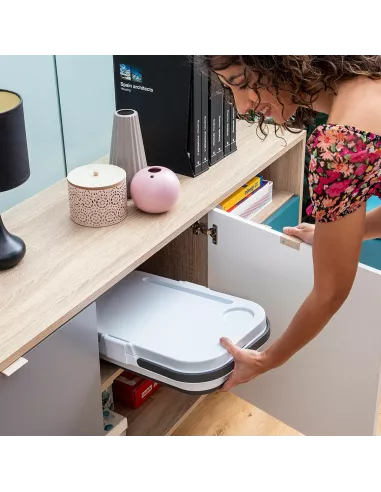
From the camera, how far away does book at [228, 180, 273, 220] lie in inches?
67.9

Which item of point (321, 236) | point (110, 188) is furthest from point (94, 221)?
point (321, 236)

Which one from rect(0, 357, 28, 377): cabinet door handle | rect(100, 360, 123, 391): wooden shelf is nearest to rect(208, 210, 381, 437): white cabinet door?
rect(100, 360, 123, 391): wooden shelf

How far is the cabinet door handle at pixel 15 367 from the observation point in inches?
42.6

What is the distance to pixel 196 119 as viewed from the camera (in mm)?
1572

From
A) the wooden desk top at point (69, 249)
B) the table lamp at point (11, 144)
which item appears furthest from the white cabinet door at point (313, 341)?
the table lamp at point (11, 144)

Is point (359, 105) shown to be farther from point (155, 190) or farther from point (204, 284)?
point (204, 284)

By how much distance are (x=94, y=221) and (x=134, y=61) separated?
39 cm

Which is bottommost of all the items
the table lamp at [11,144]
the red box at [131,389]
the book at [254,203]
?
the red box at [131,389]

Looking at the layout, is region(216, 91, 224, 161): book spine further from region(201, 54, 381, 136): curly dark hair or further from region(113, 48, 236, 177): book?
region(201, 54, 381, 136): curly dark hair

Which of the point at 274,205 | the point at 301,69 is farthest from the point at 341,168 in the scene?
the point at 274,205

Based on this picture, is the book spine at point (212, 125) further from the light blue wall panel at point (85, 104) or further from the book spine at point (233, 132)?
the light blue wall panel at point (85, 104)

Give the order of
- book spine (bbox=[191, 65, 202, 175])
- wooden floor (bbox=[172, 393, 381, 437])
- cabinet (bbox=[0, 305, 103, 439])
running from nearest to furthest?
1. cabinet (bbox=[0, 305, 103, 439])
2. book spine (bbox=[191, 65, 202, 175])
3. wooden floor (bbox=[172, 393, 381, 437])

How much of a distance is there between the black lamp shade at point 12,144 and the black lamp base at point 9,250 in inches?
4.8

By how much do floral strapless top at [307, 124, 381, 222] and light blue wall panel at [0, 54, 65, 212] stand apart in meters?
0.87
